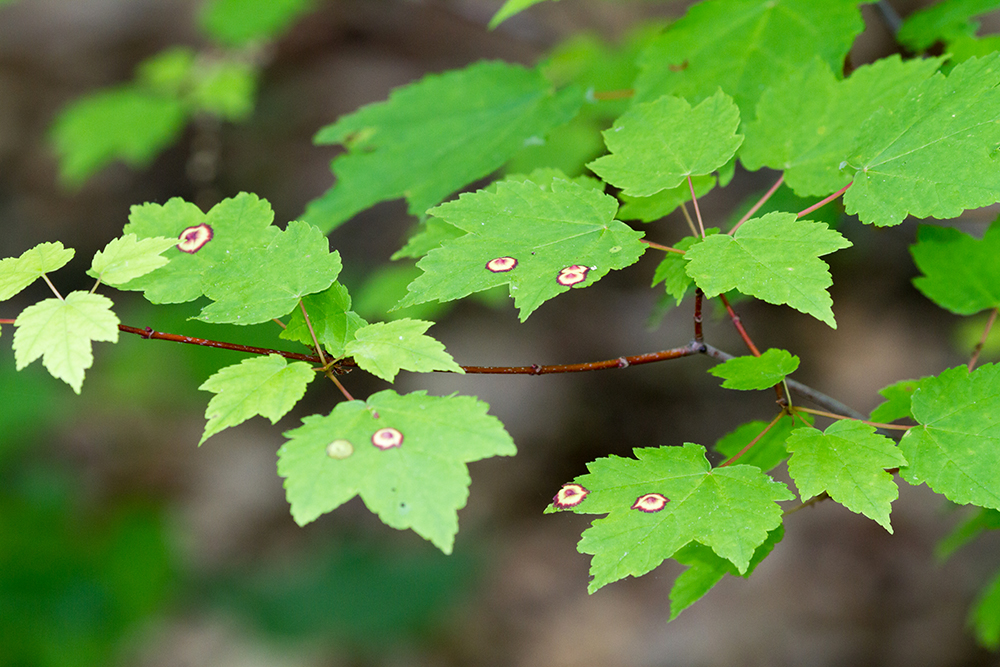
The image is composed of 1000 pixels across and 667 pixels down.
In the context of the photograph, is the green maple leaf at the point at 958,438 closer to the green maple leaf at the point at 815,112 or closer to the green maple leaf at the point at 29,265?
the green maple leaf at the point at 815,112

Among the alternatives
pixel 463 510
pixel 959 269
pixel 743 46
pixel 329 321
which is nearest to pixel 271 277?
pixel 329 321

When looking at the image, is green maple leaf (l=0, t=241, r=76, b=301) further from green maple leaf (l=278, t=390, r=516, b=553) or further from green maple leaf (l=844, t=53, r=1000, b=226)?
green maple leaf (l=844, t=53, r=1000, b=226)

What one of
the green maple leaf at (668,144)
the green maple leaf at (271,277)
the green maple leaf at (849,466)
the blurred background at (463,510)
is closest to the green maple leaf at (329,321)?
the green maple leaf at (271,277)

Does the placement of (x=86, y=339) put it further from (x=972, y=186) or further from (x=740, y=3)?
(x=740, y=3)

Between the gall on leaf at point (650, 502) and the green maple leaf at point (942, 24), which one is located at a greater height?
the green maple leaf at point (942, 24)

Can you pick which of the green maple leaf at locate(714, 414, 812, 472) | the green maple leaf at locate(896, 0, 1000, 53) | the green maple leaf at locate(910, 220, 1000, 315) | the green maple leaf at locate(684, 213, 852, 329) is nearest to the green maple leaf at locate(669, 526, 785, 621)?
the green maple leaf at locate(714, 414, 812, 472)

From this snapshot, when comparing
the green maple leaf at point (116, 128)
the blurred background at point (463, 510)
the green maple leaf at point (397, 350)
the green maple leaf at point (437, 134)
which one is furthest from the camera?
the green maple leaf at point (116, 128)

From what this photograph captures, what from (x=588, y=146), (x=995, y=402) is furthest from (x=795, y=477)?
(x=588, y=146)

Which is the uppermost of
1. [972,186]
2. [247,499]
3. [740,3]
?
[740,3]
